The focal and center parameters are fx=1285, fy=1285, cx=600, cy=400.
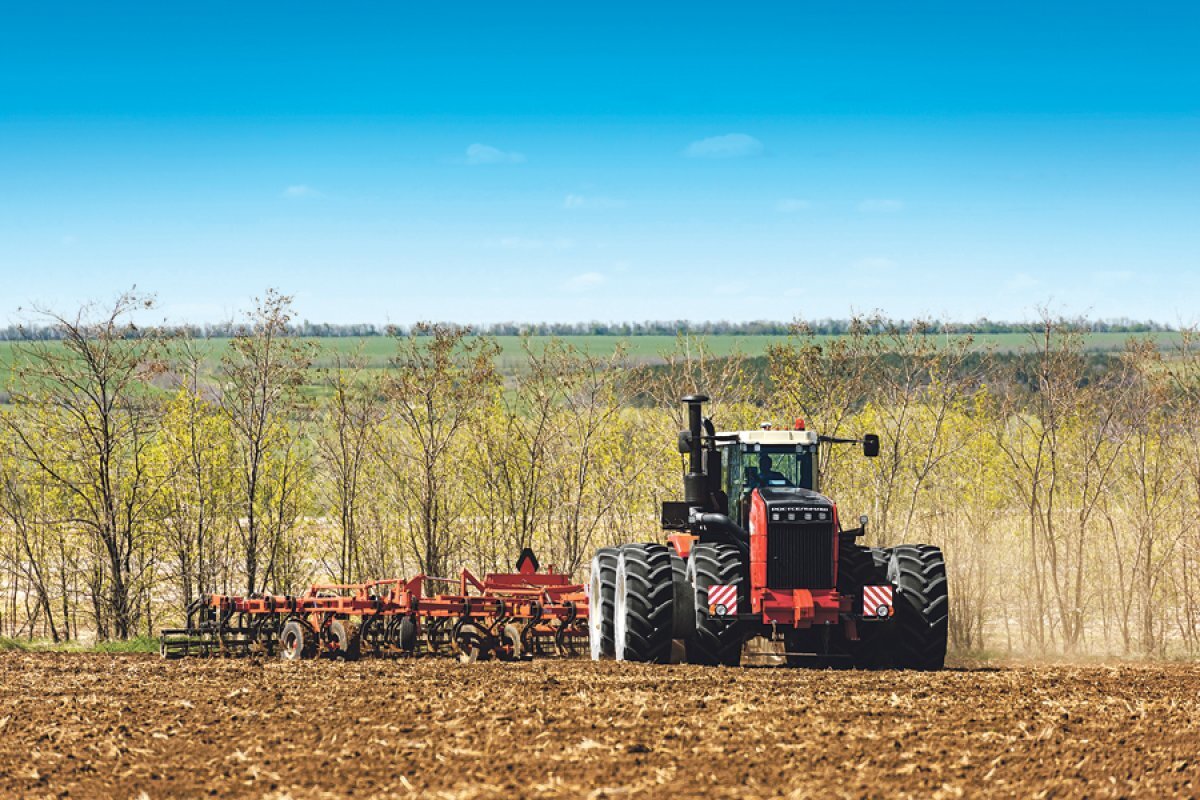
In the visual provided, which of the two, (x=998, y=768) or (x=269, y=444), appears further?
(x=269, y=444)

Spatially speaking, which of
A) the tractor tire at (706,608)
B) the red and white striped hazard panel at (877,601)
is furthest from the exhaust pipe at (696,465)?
the red and white striped hazard panel at (877,601)

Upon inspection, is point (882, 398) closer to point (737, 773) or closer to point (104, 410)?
point (104, 410)

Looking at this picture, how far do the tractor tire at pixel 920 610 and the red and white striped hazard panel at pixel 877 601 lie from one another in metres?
0.62

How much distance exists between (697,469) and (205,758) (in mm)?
7914

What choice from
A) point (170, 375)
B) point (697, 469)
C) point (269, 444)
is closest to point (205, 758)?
point (697, 469)

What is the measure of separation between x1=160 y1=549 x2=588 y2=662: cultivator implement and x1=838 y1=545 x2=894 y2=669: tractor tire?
3564mm

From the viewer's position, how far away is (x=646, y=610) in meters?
14.1

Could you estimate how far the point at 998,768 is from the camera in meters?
7.89

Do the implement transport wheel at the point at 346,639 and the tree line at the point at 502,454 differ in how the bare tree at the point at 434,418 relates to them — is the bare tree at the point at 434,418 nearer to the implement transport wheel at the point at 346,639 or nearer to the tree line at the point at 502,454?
the tree line at the point at 502,454

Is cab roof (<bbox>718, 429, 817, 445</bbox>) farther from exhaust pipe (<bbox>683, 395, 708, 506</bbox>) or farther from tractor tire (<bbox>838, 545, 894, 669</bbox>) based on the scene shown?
tractor tire (<bbox>838, 545, 894, 669</bbox>)

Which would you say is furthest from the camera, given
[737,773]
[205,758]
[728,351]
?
[728,351]

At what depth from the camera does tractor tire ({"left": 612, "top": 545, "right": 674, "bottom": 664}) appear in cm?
1412

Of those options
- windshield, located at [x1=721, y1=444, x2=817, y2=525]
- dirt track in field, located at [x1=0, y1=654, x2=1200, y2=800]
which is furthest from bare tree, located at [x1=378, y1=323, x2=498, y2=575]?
dirt track in field, located at [x1=0, y1=654, x2=1200, y2=800]

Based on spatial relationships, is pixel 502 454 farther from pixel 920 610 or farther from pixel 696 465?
pixel 920 610
